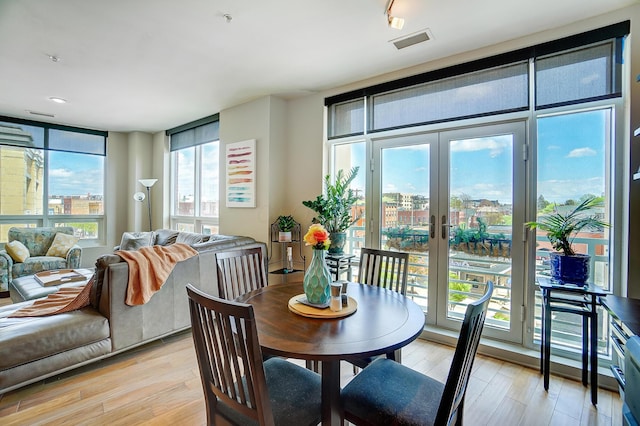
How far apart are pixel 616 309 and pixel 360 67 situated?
278 cm

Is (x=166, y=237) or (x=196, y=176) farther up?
(x=196, y=176)

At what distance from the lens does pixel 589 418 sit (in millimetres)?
1842

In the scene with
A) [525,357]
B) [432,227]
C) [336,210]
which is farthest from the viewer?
[336,210]

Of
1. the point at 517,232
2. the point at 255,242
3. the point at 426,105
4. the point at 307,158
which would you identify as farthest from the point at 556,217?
the point at 255,242

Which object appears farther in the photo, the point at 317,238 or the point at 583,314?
the point at 583,314

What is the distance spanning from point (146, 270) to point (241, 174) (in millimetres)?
2025

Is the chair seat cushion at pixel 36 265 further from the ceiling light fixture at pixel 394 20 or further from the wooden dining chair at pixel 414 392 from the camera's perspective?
the ceiling light fixture at pixel 394 20

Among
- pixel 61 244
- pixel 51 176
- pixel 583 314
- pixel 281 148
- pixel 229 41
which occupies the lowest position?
pixel 583 314

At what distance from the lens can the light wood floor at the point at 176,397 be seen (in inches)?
72.8

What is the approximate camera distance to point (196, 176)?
216 inches

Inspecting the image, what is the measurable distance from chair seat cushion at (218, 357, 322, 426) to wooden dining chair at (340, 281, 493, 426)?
0.47 ft

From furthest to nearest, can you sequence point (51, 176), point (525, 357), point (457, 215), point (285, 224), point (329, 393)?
point (51, 176) < point (285, 224) < point (457, 215) < point (525, 357) < point (329, 393)

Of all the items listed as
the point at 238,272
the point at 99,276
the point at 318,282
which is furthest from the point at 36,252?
the point at 318,282

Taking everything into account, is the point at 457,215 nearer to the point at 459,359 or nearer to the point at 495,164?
the point at 495,164
